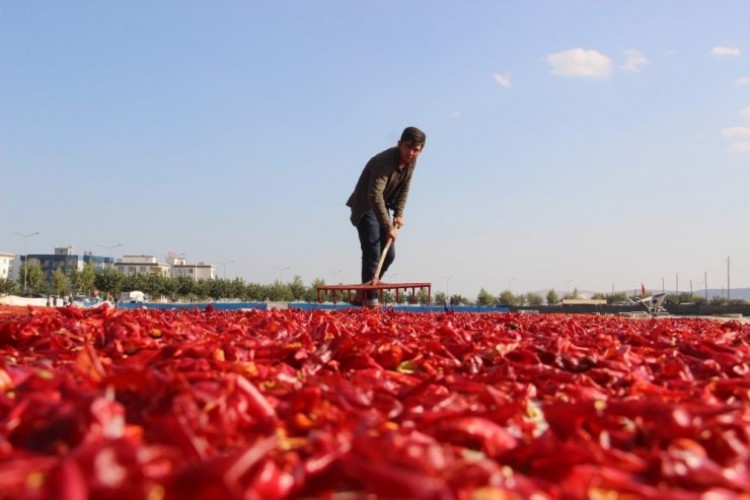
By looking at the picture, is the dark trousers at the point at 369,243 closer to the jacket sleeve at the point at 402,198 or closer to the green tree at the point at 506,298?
the jacket sleeve at the point at 402,198

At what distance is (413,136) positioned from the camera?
951 centimetres

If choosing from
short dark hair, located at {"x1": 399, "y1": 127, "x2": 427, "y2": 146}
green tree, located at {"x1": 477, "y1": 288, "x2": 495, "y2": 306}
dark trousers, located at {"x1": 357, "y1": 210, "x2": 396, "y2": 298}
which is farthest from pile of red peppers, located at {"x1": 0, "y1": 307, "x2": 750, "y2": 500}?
green tree, located at {"x1": 477, "y1": 288, "x2": 495, "y2": 306}

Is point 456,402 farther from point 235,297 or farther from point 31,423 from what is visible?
point 235,297

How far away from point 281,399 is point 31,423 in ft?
2.32

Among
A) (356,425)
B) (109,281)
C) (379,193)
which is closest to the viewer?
(356,425)

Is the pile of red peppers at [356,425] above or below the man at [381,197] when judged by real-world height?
below

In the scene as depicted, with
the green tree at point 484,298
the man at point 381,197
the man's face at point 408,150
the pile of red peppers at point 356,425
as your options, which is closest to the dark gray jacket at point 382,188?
the man at point 381,197

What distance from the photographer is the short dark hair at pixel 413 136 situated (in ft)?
31.1

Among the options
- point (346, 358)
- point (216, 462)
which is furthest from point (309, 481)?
point (346, 358)

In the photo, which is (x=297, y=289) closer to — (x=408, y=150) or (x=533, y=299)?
(x=533, y=299)

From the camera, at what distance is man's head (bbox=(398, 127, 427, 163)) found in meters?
9.49

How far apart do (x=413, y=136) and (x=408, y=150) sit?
252 mm

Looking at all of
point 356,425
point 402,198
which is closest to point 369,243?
point 402,198

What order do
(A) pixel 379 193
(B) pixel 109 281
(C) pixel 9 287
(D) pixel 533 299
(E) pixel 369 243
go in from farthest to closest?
(D) pixel 533 299 < (B) pixel 109 281 < (C) pixel 9 287 < (E) pixel 369 243 < (A) pixel 379 193
